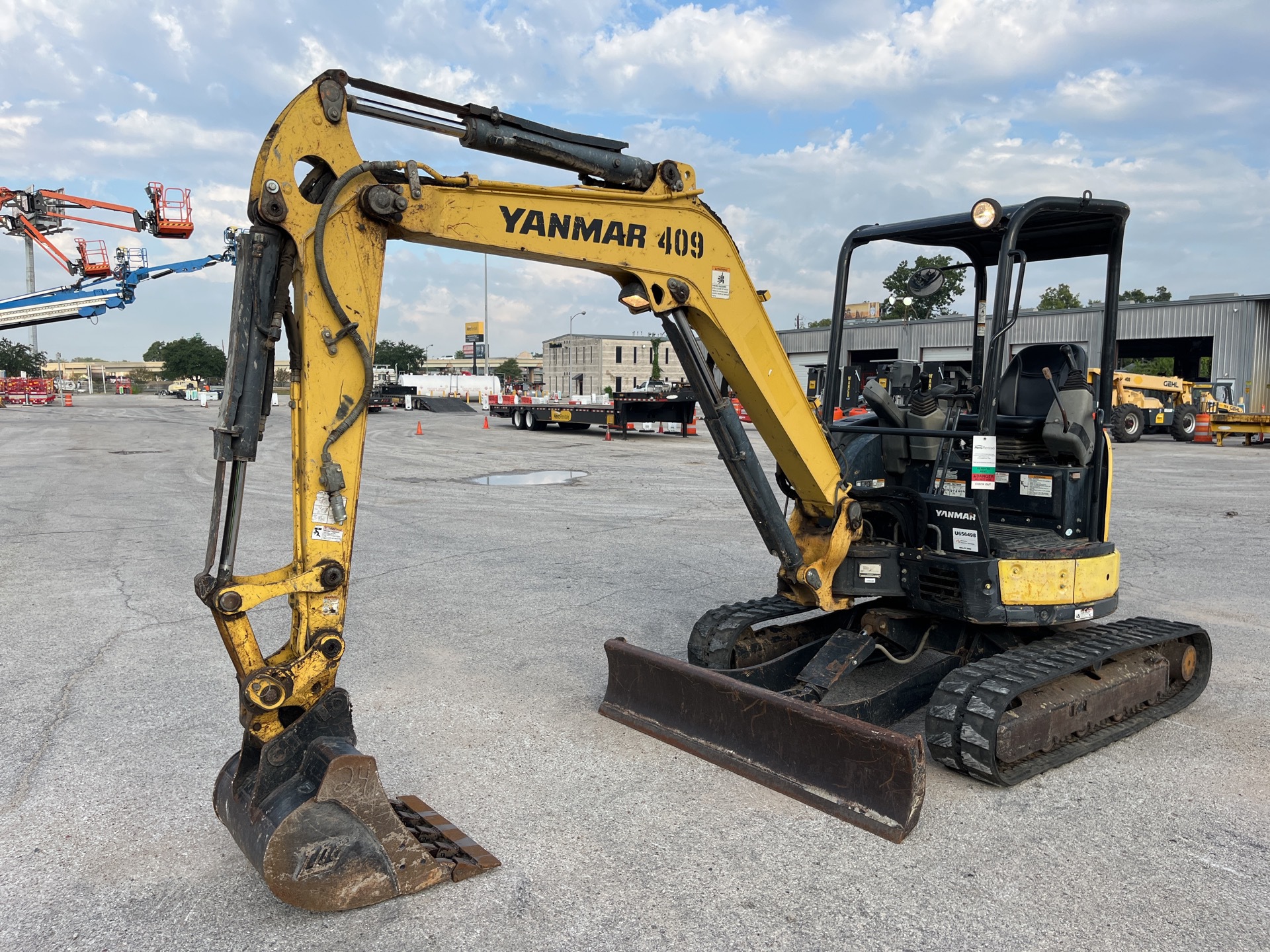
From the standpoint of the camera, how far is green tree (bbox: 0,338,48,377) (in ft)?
319

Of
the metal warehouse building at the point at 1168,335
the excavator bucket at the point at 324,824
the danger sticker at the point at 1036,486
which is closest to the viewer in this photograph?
the excavator bucket at the point at 324,824

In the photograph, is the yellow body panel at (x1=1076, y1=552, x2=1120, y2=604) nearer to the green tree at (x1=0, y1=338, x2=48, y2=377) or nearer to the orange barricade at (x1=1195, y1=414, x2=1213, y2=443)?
the orange barricade at (x1=1195, y1=414, x2=1213, y2=443)

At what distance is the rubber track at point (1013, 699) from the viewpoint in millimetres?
4543

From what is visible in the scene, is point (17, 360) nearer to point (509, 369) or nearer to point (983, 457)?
point (509, 369)

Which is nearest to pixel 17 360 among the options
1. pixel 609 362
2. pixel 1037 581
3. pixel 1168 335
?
pixel 609 362

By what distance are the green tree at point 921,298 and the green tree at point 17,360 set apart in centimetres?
11106

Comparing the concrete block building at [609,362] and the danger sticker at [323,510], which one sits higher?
the concrete block building at [609,362]

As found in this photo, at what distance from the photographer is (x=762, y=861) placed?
12.9 ft

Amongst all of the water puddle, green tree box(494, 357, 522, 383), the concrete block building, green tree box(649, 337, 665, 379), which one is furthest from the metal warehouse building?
green tree box(494, 357, 522, 383)

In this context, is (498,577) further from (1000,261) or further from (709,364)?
(1000,261)

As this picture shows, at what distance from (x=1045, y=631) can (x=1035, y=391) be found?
1555 millimetres

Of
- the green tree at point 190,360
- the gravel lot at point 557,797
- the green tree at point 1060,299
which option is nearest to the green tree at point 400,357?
the green tree at point 190,360

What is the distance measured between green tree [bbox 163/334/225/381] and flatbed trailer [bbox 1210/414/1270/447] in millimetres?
113497

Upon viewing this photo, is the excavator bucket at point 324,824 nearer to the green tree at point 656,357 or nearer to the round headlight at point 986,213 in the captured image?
the round headlight at point 986,213
